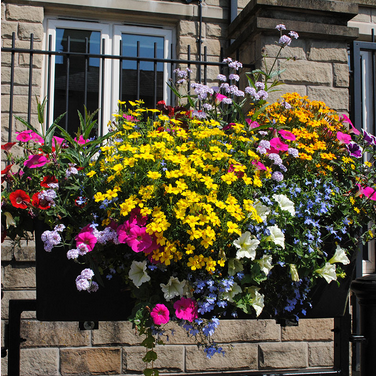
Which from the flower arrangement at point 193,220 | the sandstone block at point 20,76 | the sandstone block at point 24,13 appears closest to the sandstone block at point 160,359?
the flower arrangement at point 193,220

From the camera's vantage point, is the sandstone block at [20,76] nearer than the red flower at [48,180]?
No

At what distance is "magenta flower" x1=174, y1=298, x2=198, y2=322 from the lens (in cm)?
126

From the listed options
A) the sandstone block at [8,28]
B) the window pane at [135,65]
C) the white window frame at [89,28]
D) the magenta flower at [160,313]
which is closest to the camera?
the magenta flower at [160,313]

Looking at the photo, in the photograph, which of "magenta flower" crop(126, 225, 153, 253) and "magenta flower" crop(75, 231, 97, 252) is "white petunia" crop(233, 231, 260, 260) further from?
"magenta flower" crop(75, 231, 97, 252)

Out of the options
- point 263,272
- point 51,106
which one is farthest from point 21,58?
point 263,272

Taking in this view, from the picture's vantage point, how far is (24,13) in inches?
160

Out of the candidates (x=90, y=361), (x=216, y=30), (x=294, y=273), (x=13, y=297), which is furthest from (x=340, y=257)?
(x=216, y=30)

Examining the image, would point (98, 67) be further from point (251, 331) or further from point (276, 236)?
point (276, 236)

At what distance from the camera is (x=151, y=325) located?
4.17 ft

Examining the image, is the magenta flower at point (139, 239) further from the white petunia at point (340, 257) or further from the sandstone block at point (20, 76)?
the sandstone block at point (20, 76)

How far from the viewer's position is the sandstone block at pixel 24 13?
4.02m

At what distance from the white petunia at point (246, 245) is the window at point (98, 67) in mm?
3129

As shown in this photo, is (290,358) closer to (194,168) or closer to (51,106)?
(194,168)

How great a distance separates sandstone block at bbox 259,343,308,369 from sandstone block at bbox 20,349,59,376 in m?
1.59
